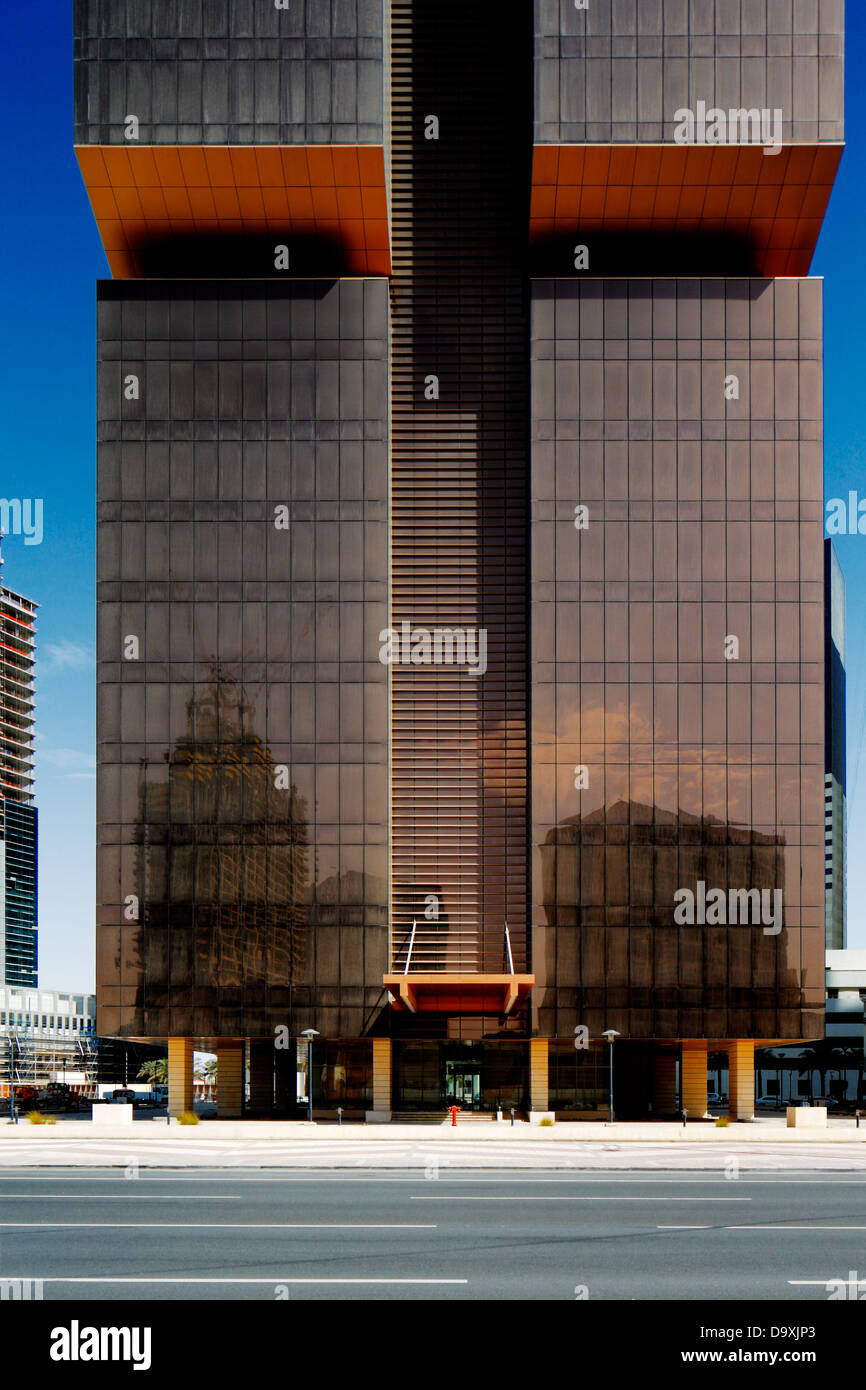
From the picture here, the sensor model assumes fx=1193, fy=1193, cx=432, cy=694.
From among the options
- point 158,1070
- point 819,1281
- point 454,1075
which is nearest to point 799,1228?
point 819,1281

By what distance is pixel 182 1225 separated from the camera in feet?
59.8

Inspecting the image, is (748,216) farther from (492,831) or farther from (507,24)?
(492,831)

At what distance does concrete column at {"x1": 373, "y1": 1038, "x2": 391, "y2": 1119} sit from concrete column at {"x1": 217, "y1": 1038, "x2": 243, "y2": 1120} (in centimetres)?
824

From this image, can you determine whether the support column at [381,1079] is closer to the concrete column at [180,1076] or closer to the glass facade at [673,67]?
the concrete column at [180,1076]

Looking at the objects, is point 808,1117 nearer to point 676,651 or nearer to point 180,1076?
point 676,651

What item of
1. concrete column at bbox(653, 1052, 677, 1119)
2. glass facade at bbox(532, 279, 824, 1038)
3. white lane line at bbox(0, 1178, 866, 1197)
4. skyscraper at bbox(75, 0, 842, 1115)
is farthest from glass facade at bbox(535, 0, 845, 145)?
concrete column at bbox(653, 1052, 677, 1119)

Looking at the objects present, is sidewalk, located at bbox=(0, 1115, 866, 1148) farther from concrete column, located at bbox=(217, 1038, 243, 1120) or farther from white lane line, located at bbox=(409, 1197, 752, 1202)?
white lane line, located at bbox=(409, 1197, 752, 1202)

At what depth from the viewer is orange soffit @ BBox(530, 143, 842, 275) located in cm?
5184

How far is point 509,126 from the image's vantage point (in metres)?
56.2

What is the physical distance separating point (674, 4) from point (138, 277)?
27.1 m

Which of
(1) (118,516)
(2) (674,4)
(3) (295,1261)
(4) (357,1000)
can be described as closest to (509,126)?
(2) (674,4)
